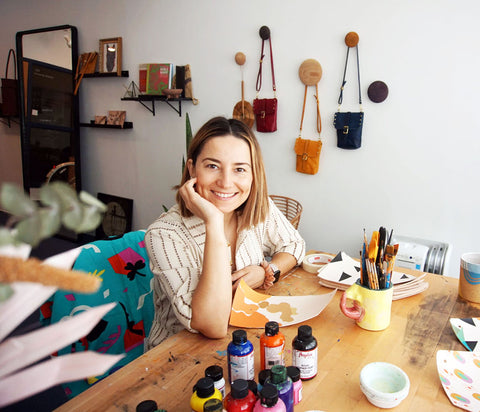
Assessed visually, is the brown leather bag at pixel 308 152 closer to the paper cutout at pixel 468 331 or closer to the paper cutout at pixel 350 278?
the paper cutout at pixel 350 278

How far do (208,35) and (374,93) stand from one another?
1.55 m

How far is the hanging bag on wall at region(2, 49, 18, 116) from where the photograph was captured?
4457 millimetres

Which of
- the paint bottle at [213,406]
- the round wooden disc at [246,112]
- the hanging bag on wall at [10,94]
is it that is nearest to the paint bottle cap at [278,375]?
the paint bottle at [213,406]

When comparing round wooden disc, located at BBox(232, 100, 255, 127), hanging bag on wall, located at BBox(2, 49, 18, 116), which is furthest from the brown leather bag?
hanging bag on wall, located at BBox(2, 49, 18, 116)

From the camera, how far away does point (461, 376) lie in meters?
0.86

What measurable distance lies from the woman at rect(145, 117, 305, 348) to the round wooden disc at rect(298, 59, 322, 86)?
1.43 meters

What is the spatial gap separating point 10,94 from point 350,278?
478cm

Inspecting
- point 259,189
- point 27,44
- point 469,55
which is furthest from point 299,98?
point 27,44

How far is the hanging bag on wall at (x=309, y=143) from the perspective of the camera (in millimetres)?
2699

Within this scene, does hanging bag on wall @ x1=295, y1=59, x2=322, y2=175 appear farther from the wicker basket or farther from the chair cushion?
the chair cushion

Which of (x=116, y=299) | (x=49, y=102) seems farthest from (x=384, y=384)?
(x=49, y=102)

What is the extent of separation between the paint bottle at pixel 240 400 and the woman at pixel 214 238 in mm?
363

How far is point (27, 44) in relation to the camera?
162 inches

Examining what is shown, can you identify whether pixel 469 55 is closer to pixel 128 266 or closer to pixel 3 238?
pixel 128 266
